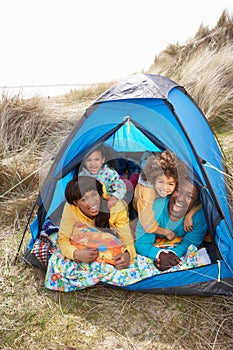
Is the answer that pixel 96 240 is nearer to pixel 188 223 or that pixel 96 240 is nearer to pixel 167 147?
pixel 188 223

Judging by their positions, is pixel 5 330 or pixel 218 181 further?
pixel 218 181

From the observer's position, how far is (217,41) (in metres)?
6.67

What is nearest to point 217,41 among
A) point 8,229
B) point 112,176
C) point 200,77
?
point 200,77

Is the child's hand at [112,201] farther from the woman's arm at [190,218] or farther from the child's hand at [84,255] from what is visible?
the woman's arm at [190,218]

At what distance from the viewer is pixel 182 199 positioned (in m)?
2.68

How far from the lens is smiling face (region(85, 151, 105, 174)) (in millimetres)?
3066

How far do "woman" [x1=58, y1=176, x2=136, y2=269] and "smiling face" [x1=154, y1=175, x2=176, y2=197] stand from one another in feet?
0.97

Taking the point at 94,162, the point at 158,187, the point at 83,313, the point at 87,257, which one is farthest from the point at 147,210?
the point at 83,313

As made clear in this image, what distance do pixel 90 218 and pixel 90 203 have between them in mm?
217

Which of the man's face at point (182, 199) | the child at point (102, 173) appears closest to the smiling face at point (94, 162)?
the child at point (102, 173)

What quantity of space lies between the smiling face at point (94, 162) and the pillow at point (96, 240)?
0.56m

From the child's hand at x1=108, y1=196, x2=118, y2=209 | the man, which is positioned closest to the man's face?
the man

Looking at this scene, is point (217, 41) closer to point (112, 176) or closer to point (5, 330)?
point (112, 176)

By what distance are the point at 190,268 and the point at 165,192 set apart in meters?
0.56
